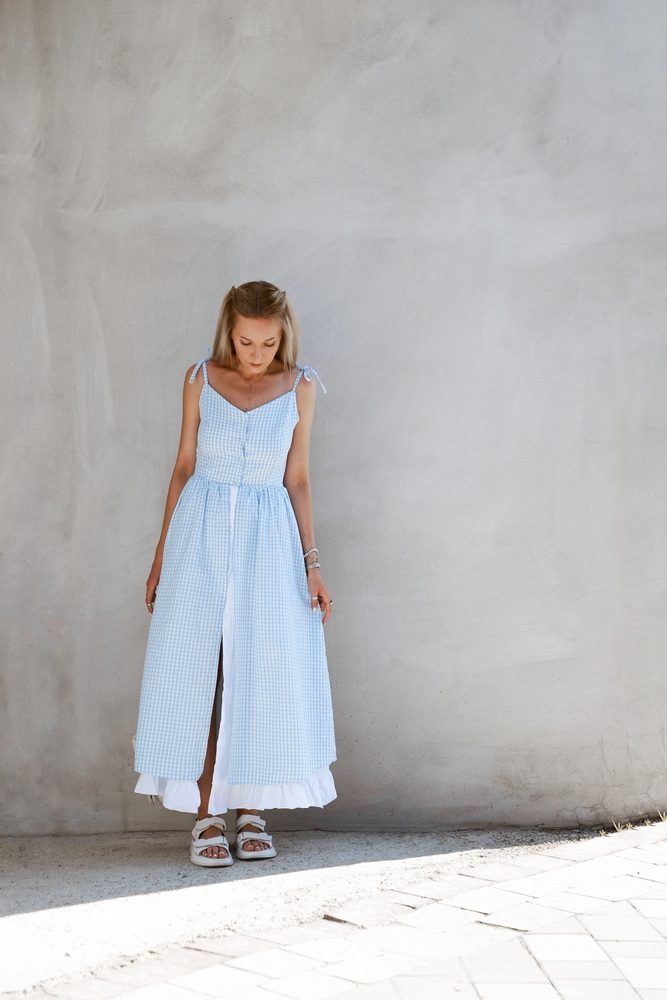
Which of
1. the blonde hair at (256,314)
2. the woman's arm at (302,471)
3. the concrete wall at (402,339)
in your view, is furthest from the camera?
the concrete wall at (402,339)

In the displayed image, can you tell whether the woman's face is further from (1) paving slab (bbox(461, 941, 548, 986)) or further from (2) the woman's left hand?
(1) paving slab (bbox(461, 941, 548, 986))

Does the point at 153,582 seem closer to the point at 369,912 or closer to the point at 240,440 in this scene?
the point at 240,440

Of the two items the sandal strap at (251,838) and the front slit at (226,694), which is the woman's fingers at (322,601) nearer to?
the front slit at (226,694)

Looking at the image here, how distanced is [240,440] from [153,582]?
52cm

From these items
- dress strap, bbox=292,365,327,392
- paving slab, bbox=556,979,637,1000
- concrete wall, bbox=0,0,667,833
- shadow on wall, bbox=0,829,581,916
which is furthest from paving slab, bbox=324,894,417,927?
dress strap, bbox=292,365,327,392

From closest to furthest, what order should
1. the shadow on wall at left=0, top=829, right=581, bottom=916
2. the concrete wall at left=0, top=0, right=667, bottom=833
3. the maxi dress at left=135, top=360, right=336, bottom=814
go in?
the shadow on wall at left=0, top=829, right=581, bottom=916 → the maxi dress at left=135, top=360, right=336, bottom=814 → the concrete wall at left=0, top=0, right=667, bottom=833

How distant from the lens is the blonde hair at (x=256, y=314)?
2880 mm

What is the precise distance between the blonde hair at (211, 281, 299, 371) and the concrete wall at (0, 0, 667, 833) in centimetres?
29

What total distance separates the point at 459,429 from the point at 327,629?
811mm

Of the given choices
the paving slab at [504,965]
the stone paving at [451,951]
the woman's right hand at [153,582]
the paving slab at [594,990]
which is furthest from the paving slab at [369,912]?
the woman's right hand at [153,582]

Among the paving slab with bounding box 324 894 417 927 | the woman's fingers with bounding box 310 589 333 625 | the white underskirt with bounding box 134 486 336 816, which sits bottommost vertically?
the paving slab with bounding box 324 894 417 927

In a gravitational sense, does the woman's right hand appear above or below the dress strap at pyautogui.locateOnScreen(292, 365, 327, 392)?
below

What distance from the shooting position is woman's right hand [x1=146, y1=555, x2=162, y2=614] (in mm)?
2965

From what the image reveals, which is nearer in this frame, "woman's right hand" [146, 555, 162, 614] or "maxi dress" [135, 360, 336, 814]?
"maxi dress" [135, 360, 336, 814]
